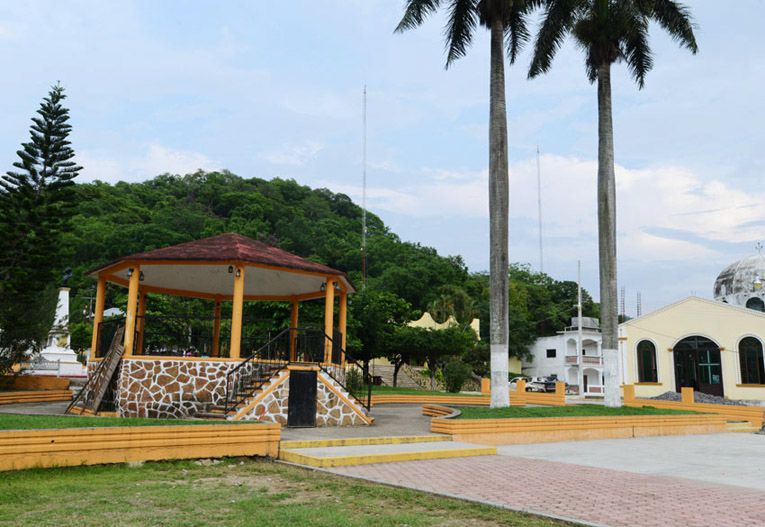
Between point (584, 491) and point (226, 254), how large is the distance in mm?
9232

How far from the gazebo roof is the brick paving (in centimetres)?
626

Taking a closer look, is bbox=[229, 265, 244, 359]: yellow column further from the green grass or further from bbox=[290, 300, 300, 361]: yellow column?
the green grass

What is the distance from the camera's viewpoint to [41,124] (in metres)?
19.4

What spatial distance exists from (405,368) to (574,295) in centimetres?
3963

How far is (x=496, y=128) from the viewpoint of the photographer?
56.5 feet

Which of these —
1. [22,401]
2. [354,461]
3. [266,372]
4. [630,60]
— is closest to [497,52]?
[630,60]

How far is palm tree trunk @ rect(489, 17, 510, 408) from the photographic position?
16.2 m

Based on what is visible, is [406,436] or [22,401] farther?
[22,401]

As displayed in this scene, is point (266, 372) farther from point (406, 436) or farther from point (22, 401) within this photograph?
point (22, 401)

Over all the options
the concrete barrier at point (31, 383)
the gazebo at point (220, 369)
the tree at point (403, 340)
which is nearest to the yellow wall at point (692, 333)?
the tree at point (403, 340)

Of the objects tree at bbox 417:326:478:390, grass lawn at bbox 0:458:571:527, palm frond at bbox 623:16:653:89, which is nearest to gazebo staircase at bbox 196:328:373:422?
grass lawn at bbox 0:458:571:527

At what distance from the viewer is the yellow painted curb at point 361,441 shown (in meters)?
10.6

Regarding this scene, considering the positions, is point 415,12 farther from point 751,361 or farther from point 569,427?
point 751,361

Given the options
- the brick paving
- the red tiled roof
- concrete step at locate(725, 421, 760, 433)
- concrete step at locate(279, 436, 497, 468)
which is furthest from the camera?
concrete step at locate(725, 421, 760, 433)
